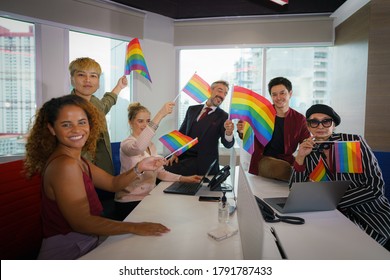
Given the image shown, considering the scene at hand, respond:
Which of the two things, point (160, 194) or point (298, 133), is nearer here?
point (160, 194)

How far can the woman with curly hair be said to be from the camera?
125cm

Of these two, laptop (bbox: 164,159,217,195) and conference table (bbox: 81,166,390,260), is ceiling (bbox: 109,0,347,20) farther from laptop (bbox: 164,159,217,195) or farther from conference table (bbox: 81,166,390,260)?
conference table (bbox: 81,166,390,260)

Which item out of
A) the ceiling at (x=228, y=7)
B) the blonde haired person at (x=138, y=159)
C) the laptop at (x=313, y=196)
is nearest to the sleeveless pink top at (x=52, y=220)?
the blonde haired person at (x=138, y=159)

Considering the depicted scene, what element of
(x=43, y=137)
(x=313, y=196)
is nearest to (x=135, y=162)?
(x=43, y=137)

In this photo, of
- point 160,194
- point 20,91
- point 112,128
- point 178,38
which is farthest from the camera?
point 178,38

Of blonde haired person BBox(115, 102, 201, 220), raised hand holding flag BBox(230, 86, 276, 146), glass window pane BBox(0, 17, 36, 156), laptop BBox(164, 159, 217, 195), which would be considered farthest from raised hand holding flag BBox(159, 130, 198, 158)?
glass window pane BBox(0, 17, 36, 156)

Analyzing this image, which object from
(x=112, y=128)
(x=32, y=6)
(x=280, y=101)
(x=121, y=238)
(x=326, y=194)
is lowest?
(x=121, y=238)

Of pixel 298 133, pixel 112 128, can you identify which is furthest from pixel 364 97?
pixel 112 128

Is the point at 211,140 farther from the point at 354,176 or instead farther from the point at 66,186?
the point at 66,186

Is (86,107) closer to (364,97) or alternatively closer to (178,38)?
(364,97)

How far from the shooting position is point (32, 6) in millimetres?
3189

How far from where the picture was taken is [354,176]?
1741mm

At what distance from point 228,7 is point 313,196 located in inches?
119

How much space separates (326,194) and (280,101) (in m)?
1.09
